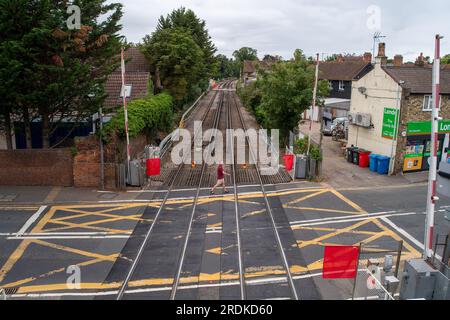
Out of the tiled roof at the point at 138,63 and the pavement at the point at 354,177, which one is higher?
the tiled roof at the point at 138,63

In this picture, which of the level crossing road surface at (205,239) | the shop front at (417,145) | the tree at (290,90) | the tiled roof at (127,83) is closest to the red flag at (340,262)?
the level crossing road surface at (205,239)

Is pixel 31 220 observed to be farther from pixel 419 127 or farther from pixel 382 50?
pixel 382 50

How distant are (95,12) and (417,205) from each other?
15.7 m

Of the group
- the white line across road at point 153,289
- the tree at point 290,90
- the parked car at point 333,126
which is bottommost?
the white line across road at point 153,289

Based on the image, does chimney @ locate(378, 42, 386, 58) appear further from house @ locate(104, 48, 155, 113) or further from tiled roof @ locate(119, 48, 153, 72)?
tiled roof @ locate(119, 48, 153, 72)

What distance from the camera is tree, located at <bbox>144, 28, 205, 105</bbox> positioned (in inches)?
1422

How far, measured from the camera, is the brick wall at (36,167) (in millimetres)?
17891

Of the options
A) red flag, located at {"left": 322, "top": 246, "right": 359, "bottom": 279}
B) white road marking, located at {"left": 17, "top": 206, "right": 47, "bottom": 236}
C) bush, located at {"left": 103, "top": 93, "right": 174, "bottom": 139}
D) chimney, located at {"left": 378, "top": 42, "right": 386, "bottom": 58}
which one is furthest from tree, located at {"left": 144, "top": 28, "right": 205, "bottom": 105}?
red flag, located at {"left": 322, "top": 246, "right": 359, "bottom": 279}

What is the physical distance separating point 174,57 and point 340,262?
29369mm

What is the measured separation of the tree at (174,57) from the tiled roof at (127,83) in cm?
548

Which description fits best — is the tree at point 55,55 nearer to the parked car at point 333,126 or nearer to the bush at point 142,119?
the bush at point 142,119

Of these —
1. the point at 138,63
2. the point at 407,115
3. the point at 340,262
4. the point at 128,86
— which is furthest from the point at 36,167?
the point at 138,63
